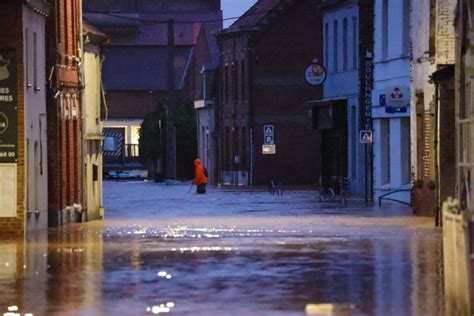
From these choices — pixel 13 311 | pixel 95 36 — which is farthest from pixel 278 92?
pixel 13 311

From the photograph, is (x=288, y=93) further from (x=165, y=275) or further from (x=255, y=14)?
(x=165, y=275)

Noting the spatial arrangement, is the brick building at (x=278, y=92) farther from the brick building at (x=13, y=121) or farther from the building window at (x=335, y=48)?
the brick building at (x=13, y=121)

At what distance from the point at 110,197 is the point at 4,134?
3462 centimetres

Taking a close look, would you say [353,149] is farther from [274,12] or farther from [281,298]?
[281,298]

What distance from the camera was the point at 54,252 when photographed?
2995 cm

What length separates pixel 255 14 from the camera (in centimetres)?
9469

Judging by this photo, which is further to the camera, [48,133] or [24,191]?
[48,133]

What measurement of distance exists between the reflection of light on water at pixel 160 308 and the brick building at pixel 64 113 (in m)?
21.8

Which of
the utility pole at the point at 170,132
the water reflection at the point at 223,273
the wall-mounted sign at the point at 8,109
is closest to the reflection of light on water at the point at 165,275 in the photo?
the water reflection at the point at 223,273

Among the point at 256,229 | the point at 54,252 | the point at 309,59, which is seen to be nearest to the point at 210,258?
the point at 54,252

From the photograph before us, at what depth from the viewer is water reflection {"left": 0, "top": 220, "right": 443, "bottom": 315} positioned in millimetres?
19672

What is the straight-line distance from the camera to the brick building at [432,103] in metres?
40.8

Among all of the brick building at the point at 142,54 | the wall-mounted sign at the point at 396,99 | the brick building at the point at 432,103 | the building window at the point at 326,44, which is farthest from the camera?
the brick building at the point at 142,54

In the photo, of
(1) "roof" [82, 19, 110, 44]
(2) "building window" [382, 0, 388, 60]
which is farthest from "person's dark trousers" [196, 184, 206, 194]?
(1) "roof" [82, 19, 110, 44]
